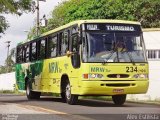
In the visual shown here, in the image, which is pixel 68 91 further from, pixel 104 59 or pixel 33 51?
pixel 33 51

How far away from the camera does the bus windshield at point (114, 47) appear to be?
1800cm

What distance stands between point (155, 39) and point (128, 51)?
1201 centimetres

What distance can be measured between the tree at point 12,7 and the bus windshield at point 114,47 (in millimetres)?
4305

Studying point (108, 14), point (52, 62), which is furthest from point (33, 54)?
point (108, 14)

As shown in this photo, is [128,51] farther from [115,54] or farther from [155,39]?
[155,39]

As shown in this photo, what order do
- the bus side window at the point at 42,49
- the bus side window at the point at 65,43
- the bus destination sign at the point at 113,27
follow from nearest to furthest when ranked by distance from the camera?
the bus destination sign at the point at 113,27, the bus side window at the point at 65,43, the bus side window at the point at 42,49

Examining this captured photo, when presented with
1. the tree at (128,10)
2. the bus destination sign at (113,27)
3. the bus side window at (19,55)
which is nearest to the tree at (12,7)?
the bus side window at (19,55)

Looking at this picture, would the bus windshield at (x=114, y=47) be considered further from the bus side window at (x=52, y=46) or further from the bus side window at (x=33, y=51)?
the bus side window at (x=33, y=51)

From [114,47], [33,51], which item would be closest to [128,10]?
[33,51]

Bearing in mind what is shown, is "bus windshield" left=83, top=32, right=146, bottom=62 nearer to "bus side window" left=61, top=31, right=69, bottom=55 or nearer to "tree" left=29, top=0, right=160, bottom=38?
"bus side window" left=61, top=31, right=69, bottom=55

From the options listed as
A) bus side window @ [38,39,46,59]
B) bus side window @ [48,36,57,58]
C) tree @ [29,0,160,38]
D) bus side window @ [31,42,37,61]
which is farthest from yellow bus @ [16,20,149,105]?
tree @ [29,0,160,38]

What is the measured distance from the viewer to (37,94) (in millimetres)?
26375

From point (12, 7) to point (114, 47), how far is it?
17.3 ft

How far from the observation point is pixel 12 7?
69.5 feet
